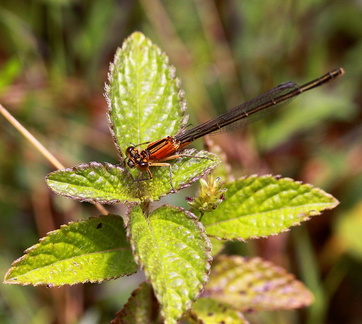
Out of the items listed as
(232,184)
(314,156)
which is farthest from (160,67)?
(314,156)

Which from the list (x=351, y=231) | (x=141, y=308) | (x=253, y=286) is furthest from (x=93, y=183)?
(x=351, y=231)

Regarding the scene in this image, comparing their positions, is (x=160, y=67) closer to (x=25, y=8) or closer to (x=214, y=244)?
(x=214, y=244)

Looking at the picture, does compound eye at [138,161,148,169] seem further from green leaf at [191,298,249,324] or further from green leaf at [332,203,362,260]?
green leaf at [332,203,362,260]

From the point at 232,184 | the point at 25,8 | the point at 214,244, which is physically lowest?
the point at 214,244

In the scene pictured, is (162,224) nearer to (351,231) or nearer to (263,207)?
(263,207)

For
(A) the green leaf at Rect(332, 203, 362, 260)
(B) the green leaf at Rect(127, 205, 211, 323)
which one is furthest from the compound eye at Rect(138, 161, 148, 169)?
(A) the green leaf at Rect(332, 203, 362, 260)
